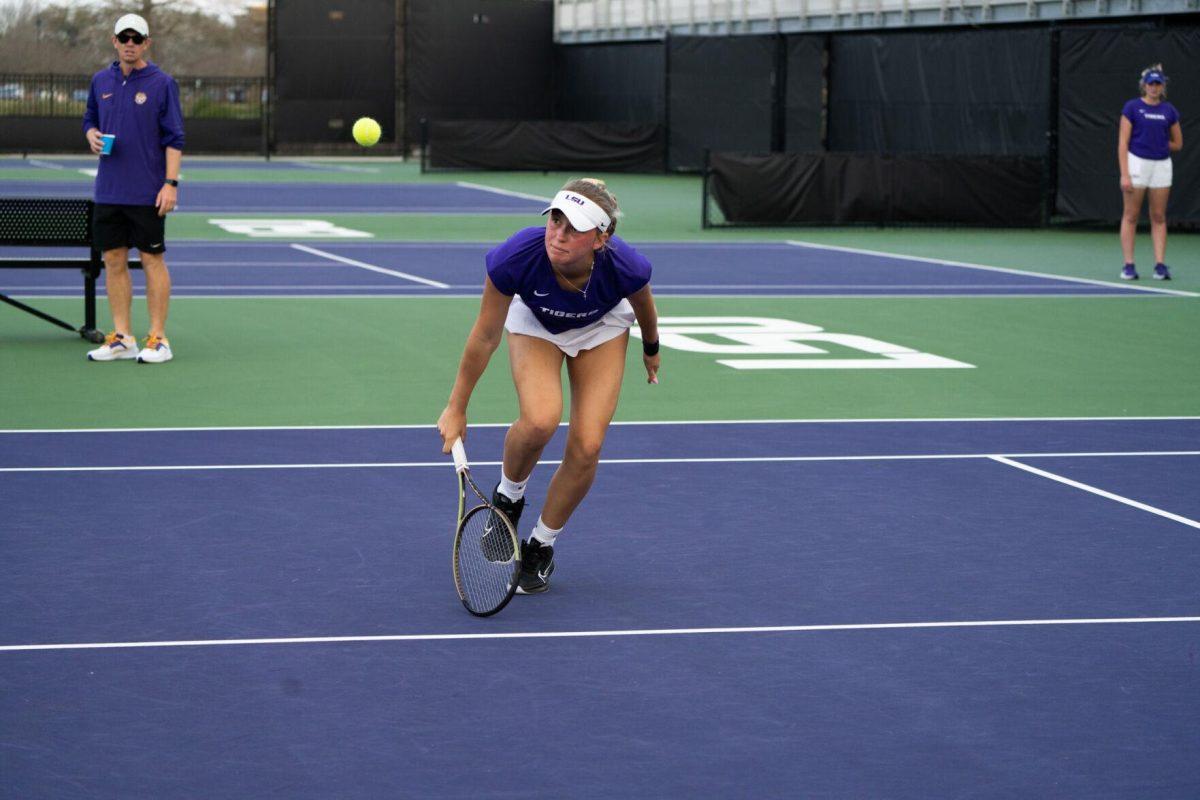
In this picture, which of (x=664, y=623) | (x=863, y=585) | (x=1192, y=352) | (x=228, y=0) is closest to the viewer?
(x=664, y=623)

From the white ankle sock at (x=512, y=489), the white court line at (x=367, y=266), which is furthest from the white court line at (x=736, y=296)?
the white ankle sock at (x=512, y=489)

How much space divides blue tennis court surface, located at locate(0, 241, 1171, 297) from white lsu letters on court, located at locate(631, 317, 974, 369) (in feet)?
8.11

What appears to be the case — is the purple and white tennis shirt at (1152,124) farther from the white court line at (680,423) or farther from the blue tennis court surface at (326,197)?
the blue tennis court surface at (326,197)

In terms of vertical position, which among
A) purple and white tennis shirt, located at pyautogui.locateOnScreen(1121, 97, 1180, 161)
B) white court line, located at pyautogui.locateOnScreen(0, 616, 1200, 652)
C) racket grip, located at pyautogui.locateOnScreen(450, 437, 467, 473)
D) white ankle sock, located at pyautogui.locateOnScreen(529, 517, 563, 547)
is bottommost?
white court line, located at pyautogui.locateOnScreen(0, 616, 1200, 652)

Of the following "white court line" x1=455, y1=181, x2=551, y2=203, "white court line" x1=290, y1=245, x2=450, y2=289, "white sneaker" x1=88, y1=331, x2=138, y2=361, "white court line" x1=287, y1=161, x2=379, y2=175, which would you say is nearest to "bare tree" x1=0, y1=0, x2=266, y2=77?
"white court line" x1=287, y1=161, x2=379, y2=175

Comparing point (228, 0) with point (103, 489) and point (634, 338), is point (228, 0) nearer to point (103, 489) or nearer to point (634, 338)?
point (634, 338)

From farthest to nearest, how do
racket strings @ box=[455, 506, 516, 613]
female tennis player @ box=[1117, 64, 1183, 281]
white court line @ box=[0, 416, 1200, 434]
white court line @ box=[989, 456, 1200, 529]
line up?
female tennis player @ box=[1117, 64, 1183, 281] < white court line @ box=[0, 416, 1200, 434] < white court line @ box=[989, 456, 1200, 529] < racket strings @ box=[455, 506, 516, 613]

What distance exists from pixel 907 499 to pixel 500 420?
9.30ft

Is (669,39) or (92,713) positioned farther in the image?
(669,39)

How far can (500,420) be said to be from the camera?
10.5 m

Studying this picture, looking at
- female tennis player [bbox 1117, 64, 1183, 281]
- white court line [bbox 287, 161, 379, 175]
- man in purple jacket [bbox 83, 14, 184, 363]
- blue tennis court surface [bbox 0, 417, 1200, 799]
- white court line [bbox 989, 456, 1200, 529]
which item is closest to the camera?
blue tennis court surface [bbox 0, 417, 1200, 799]

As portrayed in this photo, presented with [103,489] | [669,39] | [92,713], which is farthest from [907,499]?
[669,39]

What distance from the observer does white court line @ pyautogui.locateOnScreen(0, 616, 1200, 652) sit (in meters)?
5.90

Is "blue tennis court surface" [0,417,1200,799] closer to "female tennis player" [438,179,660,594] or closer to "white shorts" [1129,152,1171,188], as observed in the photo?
"female tennis player" [438,179,660,594]
